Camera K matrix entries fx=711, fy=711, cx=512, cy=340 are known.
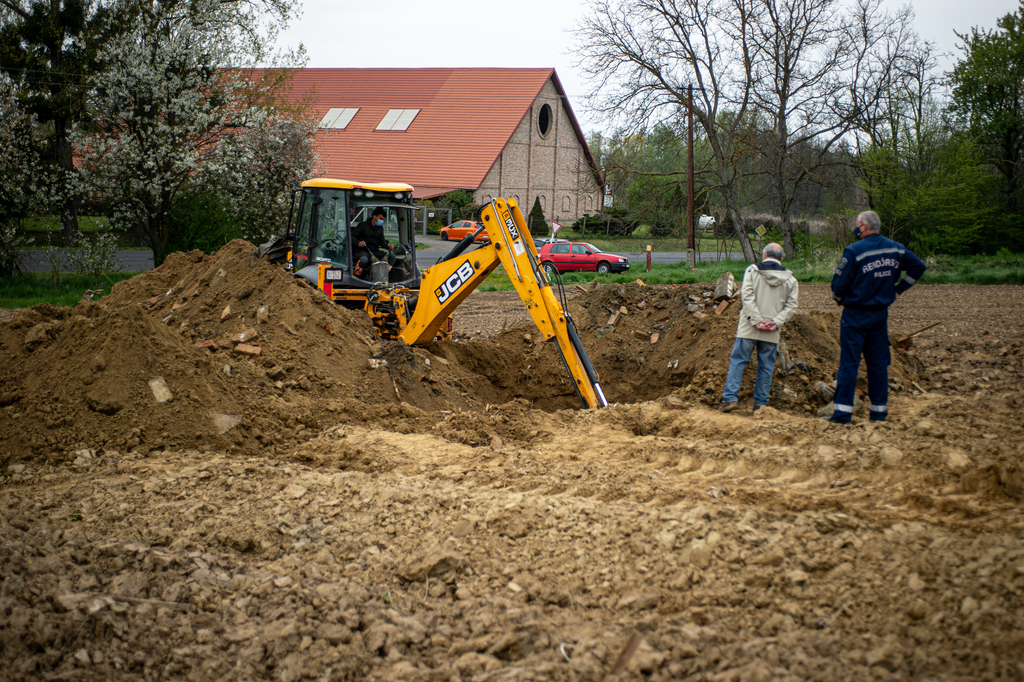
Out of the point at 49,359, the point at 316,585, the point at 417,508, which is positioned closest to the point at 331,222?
the point at 49,359

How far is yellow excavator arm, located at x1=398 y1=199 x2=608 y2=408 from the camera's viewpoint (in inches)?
257

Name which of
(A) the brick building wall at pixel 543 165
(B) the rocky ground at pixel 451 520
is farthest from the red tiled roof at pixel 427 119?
(B) the rocky ground at pixel 451 520

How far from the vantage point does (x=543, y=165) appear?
1617 inches

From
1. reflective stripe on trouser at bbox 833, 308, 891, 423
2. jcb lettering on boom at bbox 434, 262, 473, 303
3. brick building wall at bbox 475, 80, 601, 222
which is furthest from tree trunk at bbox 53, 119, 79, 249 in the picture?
brick building wall at bbox 475, 80, 601, 222

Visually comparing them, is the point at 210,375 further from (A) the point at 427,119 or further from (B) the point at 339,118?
(B) the point at 339,118

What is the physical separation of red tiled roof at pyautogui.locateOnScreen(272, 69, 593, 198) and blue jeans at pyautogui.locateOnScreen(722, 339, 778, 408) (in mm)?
30084

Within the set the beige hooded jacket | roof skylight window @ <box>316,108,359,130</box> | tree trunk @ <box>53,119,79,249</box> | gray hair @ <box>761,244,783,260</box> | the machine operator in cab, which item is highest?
roof skylight window @ <box>316,108,359,130</box>

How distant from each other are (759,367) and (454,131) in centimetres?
3403

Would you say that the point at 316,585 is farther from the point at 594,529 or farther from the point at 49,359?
the point at 49,359

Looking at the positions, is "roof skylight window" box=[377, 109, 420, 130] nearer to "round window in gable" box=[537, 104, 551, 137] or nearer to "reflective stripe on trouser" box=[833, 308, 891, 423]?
"round window in gable" box=[537, 104, 551, 137]

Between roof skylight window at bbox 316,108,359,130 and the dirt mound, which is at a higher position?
roof skylight window at bbox 316,108,359,130

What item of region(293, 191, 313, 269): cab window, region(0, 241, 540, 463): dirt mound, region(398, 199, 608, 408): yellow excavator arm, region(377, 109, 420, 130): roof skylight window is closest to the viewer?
region(0, 241, 540, 463): dirt mound

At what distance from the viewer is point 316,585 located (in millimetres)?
3678

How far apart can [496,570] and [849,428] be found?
10.1ft
